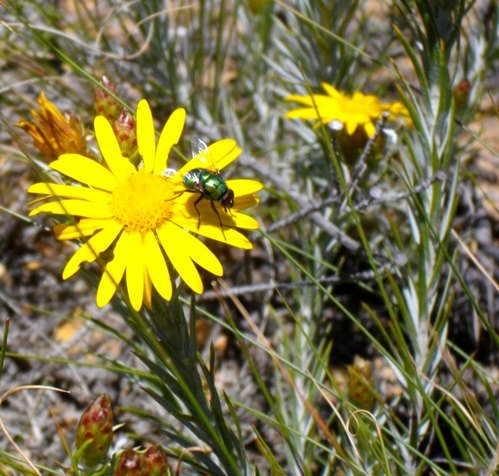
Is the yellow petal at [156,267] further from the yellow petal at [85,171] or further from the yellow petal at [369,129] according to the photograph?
the yellow petal at [369,129]

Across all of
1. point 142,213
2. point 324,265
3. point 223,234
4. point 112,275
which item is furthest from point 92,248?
point 324,265

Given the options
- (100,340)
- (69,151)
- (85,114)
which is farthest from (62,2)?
(69,151)

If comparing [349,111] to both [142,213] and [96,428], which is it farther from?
[96,428]

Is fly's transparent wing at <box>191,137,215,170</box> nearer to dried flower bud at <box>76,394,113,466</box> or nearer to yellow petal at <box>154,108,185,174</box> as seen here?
yellow petal at <box>154,108,185,174</box>

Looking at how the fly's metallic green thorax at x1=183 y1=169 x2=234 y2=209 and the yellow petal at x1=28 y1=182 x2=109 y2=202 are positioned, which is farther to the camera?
the fly's metallic green thorax at x1=183 y1=169 x2=234 y2=209

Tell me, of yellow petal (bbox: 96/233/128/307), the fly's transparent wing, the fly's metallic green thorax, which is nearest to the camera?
yellow petal (bbox: 96/233/128/307)

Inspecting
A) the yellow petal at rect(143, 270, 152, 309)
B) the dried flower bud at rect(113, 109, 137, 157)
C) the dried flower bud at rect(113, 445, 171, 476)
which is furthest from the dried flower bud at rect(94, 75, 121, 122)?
the dried flower bud at rect(113, 445, 171, 476)

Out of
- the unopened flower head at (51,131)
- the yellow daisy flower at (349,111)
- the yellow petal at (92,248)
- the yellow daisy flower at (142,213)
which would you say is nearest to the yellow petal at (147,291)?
the yellow daisy flower at (142,213)
